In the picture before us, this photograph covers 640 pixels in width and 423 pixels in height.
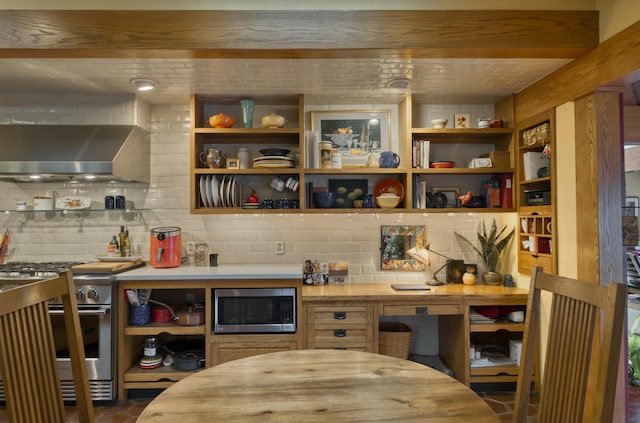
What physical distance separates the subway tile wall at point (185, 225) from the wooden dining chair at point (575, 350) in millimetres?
2044

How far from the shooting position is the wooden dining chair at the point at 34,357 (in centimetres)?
123

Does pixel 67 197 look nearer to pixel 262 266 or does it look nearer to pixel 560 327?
pixel 262 266

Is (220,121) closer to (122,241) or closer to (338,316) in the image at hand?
(122,241)

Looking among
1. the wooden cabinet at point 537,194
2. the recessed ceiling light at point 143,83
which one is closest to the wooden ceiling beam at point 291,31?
the recessed ceiling light at point 143,83

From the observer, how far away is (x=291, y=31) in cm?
230

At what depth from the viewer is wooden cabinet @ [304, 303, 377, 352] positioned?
2.95 meters

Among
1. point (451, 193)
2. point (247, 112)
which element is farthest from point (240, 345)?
point (451, 193)

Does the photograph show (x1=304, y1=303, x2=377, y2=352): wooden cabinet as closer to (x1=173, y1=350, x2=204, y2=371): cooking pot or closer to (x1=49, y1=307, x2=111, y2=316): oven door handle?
(x1=173, y1=350, x2=204, y2=371): cooking pot

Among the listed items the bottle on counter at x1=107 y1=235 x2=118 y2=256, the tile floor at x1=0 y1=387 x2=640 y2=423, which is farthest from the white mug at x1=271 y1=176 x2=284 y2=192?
the tile floor at x1=0 y1=387 x2=640 y2=423

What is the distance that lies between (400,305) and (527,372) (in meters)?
1.47

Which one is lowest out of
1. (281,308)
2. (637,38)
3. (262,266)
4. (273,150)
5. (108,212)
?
(281,308)

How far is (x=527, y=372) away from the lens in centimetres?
153

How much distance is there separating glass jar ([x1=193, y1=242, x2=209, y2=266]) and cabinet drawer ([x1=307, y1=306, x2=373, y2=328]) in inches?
43.0

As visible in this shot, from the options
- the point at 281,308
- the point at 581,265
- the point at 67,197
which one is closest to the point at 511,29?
the point at 581,265
